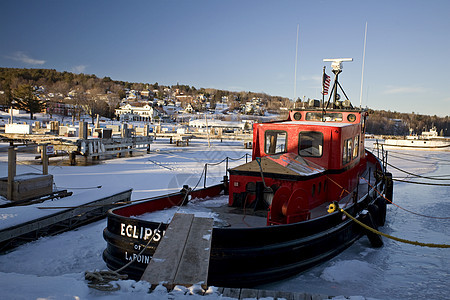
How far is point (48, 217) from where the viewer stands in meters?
8.04

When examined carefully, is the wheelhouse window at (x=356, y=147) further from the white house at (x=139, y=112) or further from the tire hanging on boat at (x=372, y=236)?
the white house at (x=139, y=112)

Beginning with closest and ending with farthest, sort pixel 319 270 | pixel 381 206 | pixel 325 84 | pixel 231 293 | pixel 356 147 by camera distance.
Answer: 1. pixel 231 293
2. pixel 319 270
3. pixel 381 206
4. pixel 356 147
5. pixel 325 84

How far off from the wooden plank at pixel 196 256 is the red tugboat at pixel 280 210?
0.34 m

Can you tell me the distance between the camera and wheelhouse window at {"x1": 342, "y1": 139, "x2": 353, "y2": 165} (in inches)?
375

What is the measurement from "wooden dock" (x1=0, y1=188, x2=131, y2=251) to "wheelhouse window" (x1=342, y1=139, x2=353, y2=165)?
651 cm

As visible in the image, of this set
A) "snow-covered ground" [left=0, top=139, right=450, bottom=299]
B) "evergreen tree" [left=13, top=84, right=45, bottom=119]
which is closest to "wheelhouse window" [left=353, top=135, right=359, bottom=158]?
"snow-covered ground" [left=0, top=139, right=450, bottom=299]

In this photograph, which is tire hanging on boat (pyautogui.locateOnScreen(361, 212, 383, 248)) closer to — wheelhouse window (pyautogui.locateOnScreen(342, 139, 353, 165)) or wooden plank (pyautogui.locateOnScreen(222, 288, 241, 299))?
wheelhouse window (pyautogui.locateOnScreen(342, 139, 353, 165))

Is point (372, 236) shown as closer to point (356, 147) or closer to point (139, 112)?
point (356, 147)

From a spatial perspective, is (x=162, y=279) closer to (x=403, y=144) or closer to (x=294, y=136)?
(x=294, y=136)

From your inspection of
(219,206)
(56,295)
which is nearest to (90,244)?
(219,206)

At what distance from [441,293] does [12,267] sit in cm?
860

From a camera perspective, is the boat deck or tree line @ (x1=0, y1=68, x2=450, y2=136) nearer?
the boat deck

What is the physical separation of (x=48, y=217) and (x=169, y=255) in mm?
4891

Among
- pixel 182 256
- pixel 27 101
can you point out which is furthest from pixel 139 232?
pixel 27 101
